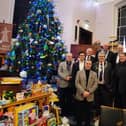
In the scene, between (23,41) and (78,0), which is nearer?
(23,41)

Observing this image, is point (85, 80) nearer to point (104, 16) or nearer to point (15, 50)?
point (15, 50)

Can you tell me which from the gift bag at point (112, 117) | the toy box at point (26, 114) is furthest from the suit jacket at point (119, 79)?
the gift bag at point (112, 117)

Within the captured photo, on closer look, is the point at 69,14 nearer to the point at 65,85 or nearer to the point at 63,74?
the point at 63,74

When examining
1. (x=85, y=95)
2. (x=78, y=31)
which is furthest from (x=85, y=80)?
(x=78, y=31)

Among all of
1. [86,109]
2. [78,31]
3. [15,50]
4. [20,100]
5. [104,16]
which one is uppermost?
[104,16]

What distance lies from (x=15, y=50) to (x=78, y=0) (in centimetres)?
295

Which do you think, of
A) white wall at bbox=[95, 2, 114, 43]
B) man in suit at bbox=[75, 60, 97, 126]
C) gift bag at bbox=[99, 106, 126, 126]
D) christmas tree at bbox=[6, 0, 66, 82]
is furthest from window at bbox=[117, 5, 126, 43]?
gift bag at bbox=[99, 106, 126, 126]

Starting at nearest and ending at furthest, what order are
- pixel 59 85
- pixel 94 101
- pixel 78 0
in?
pixel 94 101
pixel 59 85
pixel 78 0

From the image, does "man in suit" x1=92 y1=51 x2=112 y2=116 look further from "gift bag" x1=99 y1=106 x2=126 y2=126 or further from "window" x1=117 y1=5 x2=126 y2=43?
"window" x1=117 y1=5 x2=126 y2=43

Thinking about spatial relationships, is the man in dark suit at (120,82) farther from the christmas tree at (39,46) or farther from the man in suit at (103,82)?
the christmas tree at (39,46)

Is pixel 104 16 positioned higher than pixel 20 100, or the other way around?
pixel 104 16

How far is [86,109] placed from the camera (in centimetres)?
470

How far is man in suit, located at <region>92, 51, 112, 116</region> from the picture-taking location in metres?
4.79

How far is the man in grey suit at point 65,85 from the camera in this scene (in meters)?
5.23
